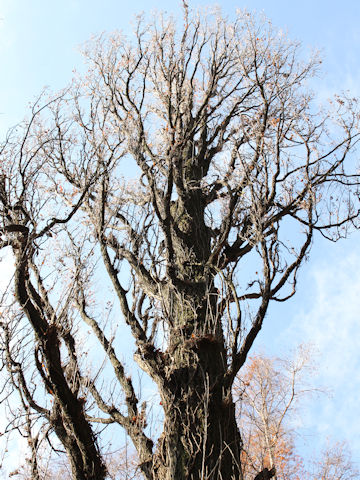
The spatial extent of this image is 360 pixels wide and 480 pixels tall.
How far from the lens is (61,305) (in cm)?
354

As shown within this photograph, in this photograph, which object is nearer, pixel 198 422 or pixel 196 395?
pixel 198 422

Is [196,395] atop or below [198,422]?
atop

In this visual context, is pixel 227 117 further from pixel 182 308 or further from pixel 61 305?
pixel 61 305

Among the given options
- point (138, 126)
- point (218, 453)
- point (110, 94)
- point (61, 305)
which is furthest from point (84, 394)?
point (110, 94)

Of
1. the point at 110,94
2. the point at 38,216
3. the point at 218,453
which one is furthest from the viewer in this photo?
the point at 110,94

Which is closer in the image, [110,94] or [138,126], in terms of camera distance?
[138,126]

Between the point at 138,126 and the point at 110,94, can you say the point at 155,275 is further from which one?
the point at 110,94

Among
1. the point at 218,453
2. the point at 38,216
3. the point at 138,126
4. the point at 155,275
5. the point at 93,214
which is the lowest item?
the point at 218,453

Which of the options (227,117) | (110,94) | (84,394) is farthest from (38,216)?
(227,117)

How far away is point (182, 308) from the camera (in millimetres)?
4520

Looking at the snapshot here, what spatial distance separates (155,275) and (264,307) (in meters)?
1.50

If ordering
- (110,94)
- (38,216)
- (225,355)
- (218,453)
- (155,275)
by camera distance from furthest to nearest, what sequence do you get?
1. (110,94)
2. (155,275)
3. (225,355)
4. (218,453)
5. (38,216)

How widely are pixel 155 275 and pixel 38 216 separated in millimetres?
1808

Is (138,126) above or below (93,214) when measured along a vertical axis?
above
